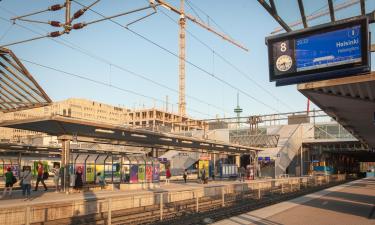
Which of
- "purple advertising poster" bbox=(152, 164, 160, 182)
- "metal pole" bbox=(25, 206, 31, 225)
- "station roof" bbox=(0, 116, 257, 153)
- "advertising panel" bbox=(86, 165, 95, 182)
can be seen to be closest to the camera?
"metal pole" bbox=(25, 206, 31, 225)

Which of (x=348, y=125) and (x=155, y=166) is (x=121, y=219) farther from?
(x=348, y=125)

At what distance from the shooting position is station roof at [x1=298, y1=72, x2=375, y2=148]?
1523cm

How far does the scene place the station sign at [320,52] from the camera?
40.1 feet

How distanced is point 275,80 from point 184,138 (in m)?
17.3

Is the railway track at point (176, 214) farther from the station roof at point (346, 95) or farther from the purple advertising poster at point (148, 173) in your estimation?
the purple advertising poster at point (148, 173)

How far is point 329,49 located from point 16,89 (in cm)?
1237

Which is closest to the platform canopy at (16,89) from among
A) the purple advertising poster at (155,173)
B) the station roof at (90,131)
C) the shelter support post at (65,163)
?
the station roof at (90,131)

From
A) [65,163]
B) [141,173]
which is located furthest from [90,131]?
[141,173]

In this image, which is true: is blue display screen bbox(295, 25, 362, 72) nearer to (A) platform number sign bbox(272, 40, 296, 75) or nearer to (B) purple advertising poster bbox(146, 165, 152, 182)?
(A) platform number sign bbox(272, 40, 296, 75)

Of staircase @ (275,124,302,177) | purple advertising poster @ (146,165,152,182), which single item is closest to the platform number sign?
purple advertising poster @ (146,165,152,182)

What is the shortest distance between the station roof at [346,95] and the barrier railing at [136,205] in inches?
264

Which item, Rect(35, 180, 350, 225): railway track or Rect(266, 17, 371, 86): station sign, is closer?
Rect(266, 17, 371, 86): station sign

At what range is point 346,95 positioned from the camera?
60.7 feet

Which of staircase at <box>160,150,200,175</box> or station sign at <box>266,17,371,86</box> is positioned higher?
station sign at <box>266,17,371,86</box>
